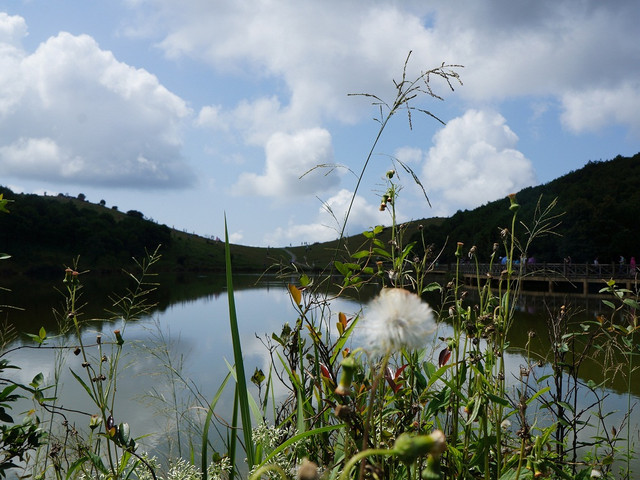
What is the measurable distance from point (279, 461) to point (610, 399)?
7.20m

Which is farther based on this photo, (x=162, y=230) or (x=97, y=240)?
(x=162, y=230)

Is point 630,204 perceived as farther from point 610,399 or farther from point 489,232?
point 610,399

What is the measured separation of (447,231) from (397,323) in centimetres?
5941

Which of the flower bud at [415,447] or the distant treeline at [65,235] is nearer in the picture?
the flower bud at [415,447]

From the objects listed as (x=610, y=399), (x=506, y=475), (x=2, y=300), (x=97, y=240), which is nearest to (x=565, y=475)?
(x=506, y=475)

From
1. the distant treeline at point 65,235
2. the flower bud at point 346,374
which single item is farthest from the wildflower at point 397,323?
the distant treeline at point 65,235

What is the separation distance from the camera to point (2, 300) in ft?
81.8

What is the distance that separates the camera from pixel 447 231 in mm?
57906

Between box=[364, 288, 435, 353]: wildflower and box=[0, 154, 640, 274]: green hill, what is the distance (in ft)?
111

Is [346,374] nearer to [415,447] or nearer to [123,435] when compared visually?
[415,447]

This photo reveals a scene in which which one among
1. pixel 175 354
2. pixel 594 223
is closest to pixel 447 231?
pixel 594 223

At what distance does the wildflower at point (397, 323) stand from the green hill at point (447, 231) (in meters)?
33.7

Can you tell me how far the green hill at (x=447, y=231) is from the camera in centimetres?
3450

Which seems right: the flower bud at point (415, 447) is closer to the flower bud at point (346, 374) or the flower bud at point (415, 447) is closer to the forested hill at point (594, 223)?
the flower bud at point (346, 374)
